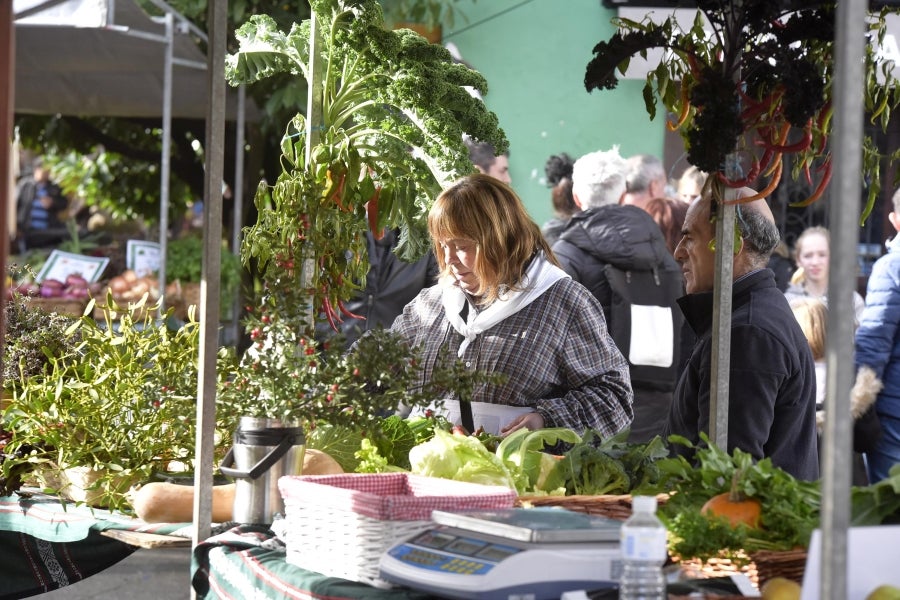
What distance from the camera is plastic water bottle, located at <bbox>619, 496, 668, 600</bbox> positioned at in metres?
1.67

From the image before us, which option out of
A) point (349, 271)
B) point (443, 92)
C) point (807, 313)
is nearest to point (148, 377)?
point (349, 271)

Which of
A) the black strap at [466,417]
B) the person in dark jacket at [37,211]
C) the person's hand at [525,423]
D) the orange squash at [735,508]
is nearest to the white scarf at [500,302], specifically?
the black strap at [466,417]

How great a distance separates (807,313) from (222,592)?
3491 millimetres

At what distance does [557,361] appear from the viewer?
11.6 ft

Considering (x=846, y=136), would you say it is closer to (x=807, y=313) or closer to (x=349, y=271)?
(x=349, y=271)

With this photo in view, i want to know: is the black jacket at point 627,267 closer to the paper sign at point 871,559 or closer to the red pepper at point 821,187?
the red pepper at point 821,187

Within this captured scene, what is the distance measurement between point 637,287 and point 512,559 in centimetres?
356

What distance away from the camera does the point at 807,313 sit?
5230 millimetres

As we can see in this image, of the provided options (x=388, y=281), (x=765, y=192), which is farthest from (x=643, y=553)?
(x=388, y=281)

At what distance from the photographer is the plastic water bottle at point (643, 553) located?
5.49 feet

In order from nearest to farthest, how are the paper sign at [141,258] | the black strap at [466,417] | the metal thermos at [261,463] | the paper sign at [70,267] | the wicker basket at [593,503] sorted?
the wicker basket at [593,503], the metal thermos at [261,463], the black strap at [466,417], the paper sign at [70,267], the paper sign at [141,258]

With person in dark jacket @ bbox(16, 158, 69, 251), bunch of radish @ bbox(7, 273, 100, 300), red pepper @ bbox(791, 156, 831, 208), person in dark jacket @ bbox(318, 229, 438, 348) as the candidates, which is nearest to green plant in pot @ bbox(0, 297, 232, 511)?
red pepper @ bbox(791, 156, 831, 208)

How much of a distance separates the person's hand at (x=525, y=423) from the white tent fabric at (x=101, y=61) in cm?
396

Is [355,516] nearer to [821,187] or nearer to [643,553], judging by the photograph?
[643,553]
